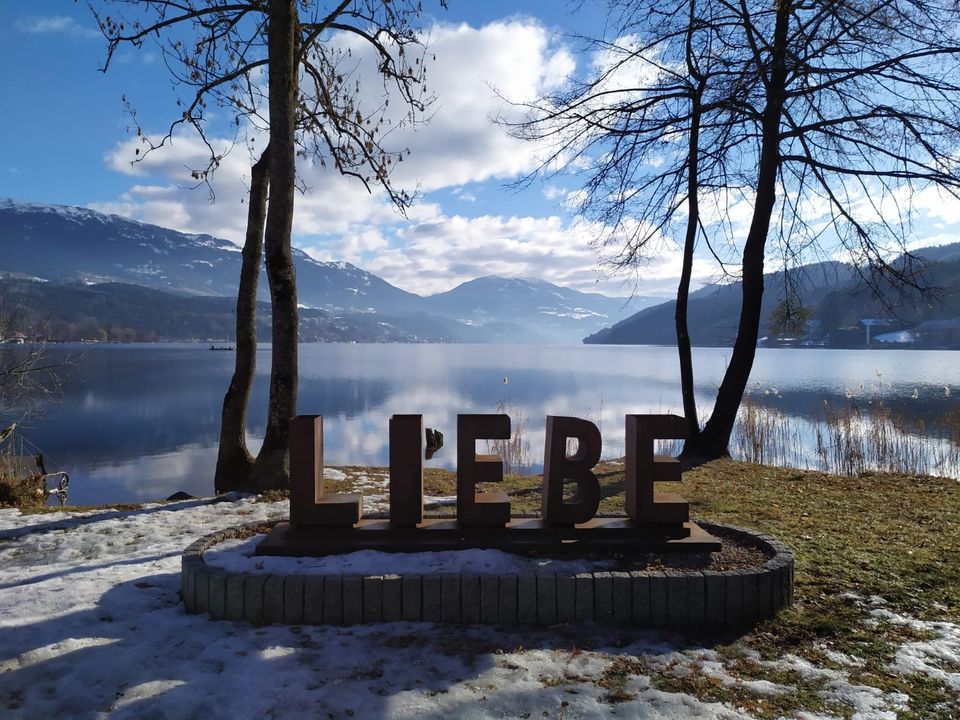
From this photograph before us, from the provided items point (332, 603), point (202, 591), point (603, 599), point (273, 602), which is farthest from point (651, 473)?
point (202, 591)

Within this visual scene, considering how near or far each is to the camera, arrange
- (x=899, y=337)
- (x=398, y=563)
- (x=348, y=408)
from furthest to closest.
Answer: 1. (x=899, y=337)
2. (x=348, y=408)
3. (x=398, y=563)

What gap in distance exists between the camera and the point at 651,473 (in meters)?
4.83

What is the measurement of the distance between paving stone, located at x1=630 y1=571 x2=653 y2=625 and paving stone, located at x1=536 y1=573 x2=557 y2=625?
529 millimetres

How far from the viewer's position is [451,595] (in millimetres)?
3881

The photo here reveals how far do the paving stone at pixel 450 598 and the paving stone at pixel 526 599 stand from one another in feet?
1.36

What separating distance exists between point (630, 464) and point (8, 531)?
649cm

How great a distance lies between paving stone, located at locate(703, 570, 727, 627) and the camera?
12.6 ft

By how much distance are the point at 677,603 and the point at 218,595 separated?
3.13 metres

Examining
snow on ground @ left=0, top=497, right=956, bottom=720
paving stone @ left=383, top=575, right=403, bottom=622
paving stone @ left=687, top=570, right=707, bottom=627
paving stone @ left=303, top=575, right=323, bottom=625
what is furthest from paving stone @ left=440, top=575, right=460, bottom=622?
paving stone @ left=687, top=570, right=707, bottom=627

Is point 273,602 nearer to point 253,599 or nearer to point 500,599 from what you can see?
point 253,599

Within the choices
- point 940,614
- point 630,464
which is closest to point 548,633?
point 630,464

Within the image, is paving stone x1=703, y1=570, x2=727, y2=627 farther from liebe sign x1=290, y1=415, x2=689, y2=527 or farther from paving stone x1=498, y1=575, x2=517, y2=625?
paving stone x1=498, y1=575, x2=517, y2=625

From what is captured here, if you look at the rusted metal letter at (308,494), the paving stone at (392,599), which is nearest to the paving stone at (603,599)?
the paving stone at (392,599)

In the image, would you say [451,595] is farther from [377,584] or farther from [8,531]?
[8,531]
